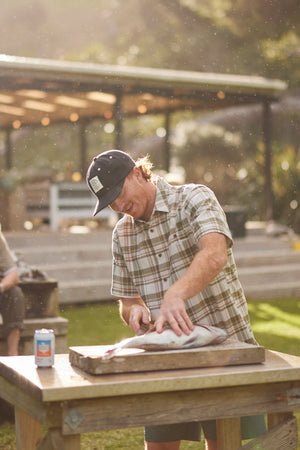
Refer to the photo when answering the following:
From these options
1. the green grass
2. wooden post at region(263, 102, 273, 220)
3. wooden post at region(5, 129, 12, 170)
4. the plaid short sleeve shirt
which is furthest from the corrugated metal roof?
the plaid short sleeve shirt

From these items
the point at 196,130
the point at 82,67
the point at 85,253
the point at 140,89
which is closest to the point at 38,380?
the point at 85,253

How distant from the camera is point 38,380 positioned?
248cm

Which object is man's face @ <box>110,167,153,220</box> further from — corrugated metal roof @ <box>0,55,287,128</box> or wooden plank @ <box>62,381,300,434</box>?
corrugated metal roof @ <box>0,55,287,128</box>

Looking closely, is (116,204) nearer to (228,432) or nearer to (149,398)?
(149,398)

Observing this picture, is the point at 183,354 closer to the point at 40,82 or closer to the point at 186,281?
the point at 186,281

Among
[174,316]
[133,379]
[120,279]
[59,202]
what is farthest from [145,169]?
[59,202]

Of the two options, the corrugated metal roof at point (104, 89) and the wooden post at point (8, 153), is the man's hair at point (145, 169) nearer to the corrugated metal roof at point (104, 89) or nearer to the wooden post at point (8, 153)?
the corrugated metal roof at point (104, 89)

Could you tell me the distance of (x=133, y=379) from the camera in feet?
8.04

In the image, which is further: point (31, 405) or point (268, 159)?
point (268, 159)

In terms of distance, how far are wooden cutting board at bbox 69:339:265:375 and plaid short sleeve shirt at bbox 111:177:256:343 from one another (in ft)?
0.96

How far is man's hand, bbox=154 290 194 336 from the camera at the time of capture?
2.67m

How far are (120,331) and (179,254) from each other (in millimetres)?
5260

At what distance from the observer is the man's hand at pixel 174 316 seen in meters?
2.67

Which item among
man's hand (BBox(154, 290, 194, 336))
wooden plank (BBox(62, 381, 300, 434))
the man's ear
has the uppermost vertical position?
the man's ear
